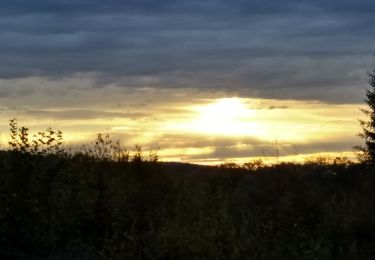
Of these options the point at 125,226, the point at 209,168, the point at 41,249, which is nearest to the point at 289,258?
the point at 125,226

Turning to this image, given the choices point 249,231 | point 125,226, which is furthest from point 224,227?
point 125,226

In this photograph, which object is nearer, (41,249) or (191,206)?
(41,249)

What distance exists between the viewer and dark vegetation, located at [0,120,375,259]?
722 inches

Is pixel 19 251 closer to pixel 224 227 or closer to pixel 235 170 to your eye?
pixel 224 227

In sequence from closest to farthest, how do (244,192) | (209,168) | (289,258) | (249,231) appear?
(289,258) < (249,231) < (244,192) < (209,168)

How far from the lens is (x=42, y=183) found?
18.8 meters

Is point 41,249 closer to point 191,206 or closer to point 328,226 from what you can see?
point 191,206

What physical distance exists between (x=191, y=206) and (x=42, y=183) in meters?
5.39

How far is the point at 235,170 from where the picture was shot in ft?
136

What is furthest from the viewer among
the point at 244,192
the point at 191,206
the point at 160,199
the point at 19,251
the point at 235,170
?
the point at 235,170

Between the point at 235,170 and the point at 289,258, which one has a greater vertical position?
the point at 235,170

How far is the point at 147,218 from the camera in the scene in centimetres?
2106

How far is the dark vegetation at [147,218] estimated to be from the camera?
1834 cm

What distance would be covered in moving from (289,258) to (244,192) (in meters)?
9.94
